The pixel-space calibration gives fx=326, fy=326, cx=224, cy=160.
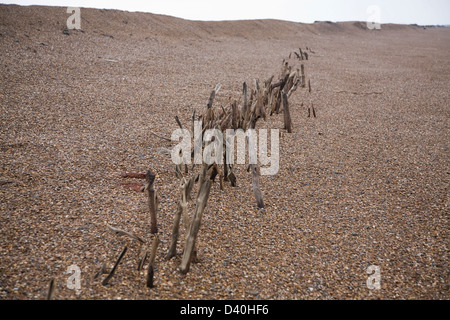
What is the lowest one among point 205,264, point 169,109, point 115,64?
point 205,264

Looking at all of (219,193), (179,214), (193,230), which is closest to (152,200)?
(179,214)

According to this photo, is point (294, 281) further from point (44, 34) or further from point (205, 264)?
point (44, 34)

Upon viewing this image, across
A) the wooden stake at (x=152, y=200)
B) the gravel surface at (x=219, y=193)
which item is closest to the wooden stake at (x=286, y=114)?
the gravel surface at (x=219, y=193)

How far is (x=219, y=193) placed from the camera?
3.04m

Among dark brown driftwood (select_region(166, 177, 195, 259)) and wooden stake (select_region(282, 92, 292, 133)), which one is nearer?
dark brown driftwood (select_region(166, 177, 195, 259))

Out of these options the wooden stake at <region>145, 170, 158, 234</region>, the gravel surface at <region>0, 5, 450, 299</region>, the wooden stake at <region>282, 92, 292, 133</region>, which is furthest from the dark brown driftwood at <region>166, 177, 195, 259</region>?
the wooden stake at <region>282, 92, 292, 133</region>

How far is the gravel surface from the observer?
2021 millimetres

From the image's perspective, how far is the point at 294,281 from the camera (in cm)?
205

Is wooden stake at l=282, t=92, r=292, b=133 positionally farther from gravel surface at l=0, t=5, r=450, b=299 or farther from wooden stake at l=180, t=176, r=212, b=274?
wooden stake at l=180, t=176, r=212, b=274

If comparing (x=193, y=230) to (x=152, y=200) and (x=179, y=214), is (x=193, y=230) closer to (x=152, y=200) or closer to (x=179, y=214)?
(x=179, y=214)

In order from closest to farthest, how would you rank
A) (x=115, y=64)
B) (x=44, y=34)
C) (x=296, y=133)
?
(x=296, y=133), (x=115, y=64), (x=44, y=34)

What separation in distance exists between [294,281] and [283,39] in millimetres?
17618

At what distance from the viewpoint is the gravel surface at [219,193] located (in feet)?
6.63
